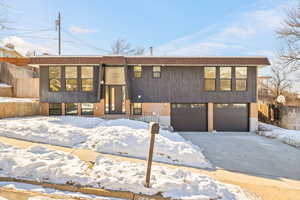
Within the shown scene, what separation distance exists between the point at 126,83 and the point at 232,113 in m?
8.01

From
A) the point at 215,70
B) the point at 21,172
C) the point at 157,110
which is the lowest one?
the point at 21,172

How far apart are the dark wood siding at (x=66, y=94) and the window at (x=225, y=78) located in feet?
28.9

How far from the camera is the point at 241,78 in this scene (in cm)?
1121

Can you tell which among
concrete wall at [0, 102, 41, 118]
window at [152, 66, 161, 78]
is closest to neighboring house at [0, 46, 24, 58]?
concrete wall at [0, 102, 41, 118]

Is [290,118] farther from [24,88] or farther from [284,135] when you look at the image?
[24,88]

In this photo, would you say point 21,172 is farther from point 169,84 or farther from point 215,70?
point 215,70

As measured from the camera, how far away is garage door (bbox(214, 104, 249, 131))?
1138 cm

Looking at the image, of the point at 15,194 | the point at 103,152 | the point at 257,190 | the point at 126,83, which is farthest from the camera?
the point at 126,83

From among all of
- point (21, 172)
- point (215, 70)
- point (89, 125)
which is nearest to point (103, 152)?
point (21, 172)

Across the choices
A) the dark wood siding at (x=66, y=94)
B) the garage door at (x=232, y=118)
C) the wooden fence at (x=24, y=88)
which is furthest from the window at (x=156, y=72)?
the wooden fence at (x=24, y=88)

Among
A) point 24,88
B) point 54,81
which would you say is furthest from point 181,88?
point 24,88

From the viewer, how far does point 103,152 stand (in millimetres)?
5379

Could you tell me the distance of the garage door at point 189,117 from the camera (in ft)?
37.3

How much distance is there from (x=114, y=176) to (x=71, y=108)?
890 cm
